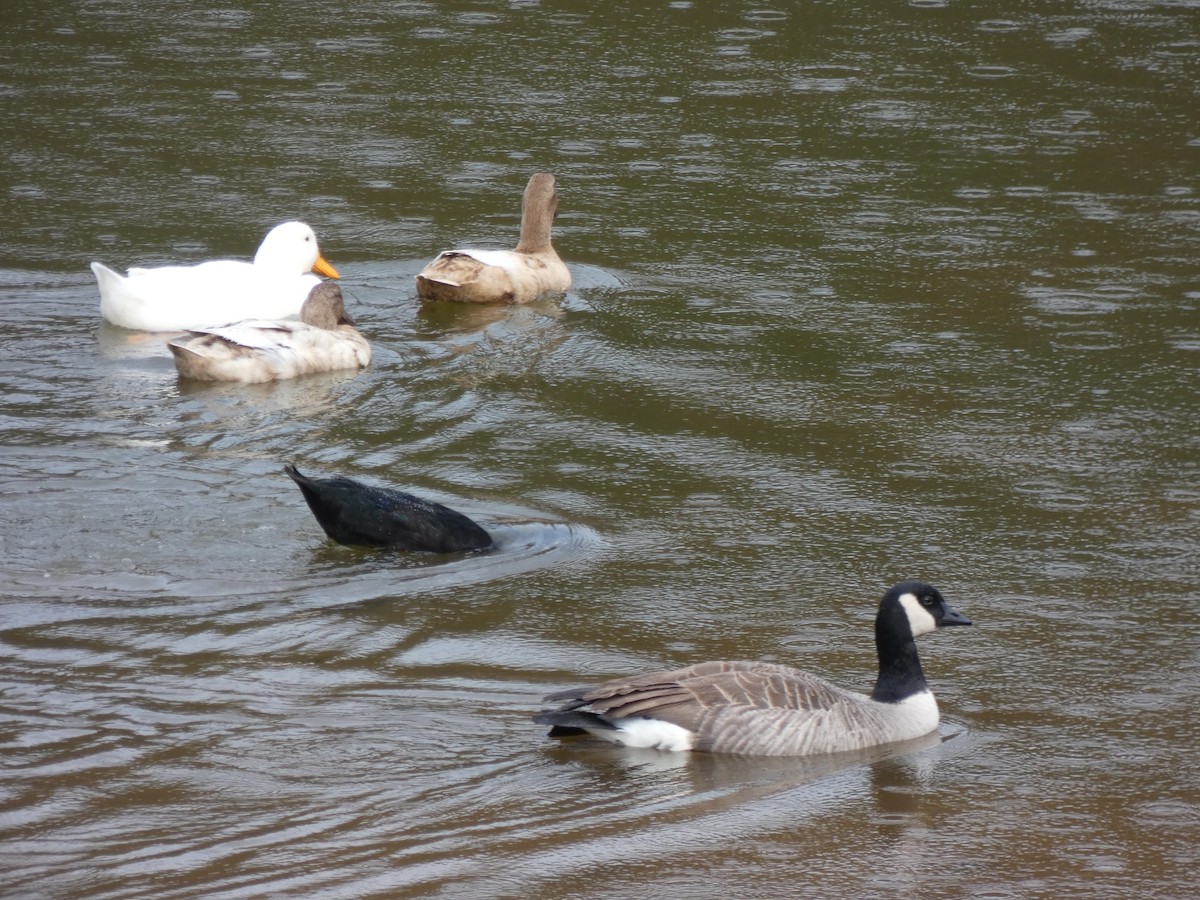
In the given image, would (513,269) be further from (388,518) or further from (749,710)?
(749,710)

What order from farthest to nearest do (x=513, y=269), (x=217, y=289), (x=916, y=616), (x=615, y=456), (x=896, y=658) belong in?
(x=513, y=269)
(x=217, y=289)
(x=615, y=456)
(x=916, y=616)
(x=896, y=658)

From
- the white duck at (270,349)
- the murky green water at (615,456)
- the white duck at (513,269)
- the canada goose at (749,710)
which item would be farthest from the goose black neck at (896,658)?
the white duck at (513,269)

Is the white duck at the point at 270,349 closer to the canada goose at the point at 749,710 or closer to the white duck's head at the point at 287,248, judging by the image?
the white duck's head at the point at 287,248

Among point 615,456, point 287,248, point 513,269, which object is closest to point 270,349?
point 287,248

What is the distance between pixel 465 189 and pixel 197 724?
928 cm

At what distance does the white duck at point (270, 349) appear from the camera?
11070mm

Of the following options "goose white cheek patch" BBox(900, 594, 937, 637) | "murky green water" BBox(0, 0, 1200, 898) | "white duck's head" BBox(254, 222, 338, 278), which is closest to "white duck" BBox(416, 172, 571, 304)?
"murky green water" BBox(0, 0, 1200, 898)

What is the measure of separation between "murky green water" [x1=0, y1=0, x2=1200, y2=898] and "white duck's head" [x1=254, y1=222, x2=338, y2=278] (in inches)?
25.5

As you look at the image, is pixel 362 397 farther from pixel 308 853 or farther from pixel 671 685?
pixel 308 853

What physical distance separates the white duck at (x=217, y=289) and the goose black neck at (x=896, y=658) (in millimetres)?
6717

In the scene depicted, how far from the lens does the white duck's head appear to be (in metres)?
12.4

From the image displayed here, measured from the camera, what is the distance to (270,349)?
11.3 m

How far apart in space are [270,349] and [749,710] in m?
5.85

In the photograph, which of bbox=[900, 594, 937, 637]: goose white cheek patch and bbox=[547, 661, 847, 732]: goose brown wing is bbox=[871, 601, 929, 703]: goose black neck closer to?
bbox=[900, 594, 937, 637]: goose white cheek patch
